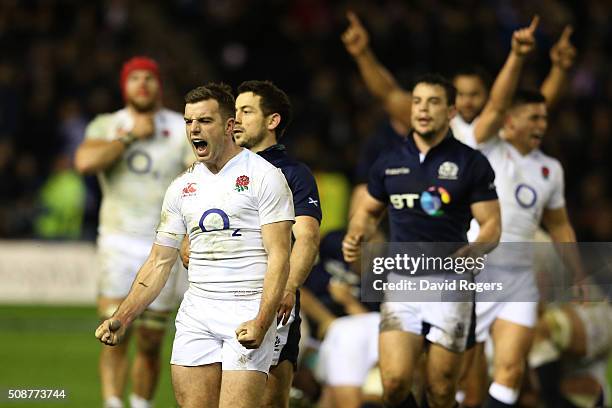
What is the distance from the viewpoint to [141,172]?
449 inches

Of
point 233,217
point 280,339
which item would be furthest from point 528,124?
point 233,217

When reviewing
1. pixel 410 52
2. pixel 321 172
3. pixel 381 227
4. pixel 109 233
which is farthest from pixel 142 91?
pixel 410 52

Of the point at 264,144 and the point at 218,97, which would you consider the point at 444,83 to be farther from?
the point at 218,97

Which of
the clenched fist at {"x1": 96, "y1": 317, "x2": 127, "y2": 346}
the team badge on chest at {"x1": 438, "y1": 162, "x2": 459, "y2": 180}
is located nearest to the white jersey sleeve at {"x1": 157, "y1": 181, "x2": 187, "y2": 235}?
the clenched fist at {"x1": 96, "y1": 317, "x2": 127, "y2": 346}

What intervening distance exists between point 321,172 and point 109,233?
9.17m

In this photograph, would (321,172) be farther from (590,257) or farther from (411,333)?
(411,333)

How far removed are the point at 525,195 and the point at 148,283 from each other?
155 inches

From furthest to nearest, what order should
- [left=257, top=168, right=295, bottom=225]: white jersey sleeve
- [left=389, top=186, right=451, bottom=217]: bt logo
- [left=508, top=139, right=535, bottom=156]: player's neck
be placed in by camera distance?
1. [left=508, top=139, right=535, bottom=156]: player's neck
2. [left=389, top=186, right=451, bottom=217]: bt logo
3. [left=257, top=168, right=295, bottom=225]: white jersey sleeve

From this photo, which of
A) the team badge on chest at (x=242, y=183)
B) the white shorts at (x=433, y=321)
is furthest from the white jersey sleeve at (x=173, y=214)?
the white shorts at (x=433, y=321)

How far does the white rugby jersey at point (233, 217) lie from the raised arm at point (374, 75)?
12.8 ft

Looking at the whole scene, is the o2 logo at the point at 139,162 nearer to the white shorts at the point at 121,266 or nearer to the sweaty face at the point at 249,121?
the white shorts at the point at 121,266

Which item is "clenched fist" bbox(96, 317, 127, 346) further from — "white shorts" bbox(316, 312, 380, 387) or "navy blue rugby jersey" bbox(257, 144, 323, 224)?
"white shorts" bbox(316, 312, 380, 387)

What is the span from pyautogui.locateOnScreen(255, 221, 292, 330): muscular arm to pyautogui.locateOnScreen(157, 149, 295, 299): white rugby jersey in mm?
56

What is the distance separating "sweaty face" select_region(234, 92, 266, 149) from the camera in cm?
835
